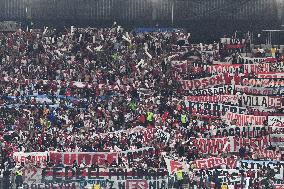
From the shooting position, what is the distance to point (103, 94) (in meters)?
38.5

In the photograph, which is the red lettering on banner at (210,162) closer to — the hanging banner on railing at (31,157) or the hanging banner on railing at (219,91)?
the hanging banner on railing at (31,157)

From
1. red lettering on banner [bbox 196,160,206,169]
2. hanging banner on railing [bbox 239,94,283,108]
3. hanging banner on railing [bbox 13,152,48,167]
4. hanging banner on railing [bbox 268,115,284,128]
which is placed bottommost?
red lettering on banner [bbox 196,160,206,169]

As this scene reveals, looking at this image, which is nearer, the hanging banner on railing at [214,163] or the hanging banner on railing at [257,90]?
the hanging banner on railing at [214,163]

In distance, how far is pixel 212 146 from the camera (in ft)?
107

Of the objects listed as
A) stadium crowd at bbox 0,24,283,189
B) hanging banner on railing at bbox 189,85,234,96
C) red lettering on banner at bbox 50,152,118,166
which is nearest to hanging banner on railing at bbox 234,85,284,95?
hanging banner on railing at bbox 189,85,234,96

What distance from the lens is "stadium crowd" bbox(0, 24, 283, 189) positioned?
108 feet

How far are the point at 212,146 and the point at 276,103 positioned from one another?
5.24m

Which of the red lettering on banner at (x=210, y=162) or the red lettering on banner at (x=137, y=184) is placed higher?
the red lettering on banner at (x=210, y=162)

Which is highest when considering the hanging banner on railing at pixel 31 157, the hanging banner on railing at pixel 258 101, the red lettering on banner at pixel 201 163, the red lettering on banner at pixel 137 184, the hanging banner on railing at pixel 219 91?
the hanging banner on railing at pixel 219 91

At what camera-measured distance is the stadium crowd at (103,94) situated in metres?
32.8

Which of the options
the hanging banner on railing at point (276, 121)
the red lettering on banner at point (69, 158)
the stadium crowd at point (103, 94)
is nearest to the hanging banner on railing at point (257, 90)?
the stadium crowd at point (103, 94)

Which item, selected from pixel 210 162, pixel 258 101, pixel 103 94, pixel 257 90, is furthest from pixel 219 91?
pixel 210 162

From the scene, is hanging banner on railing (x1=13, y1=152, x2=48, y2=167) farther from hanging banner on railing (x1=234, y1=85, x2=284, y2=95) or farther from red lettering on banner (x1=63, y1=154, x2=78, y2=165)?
hanging banner on railing (x1=234, y1=85, x2=284, y2=95)

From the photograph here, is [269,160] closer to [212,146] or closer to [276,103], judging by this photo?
[212,146]
